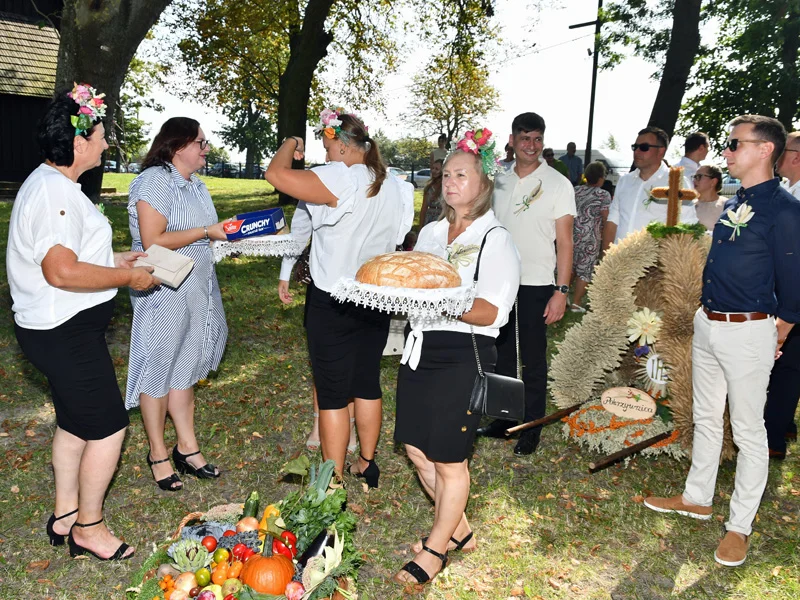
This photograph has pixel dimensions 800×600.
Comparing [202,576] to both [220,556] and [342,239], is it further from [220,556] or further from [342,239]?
[342,239]

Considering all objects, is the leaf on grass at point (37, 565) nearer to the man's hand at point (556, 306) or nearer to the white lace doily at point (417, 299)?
the white lace doily at point (417, 299)

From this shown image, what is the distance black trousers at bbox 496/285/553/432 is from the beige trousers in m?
1.29

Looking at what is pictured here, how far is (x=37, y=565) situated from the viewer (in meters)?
3.66

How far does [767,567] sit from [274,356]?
5.29 meters

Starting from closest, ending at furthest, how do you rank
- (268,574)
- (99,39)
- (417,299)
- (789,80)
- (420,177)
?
(268,574) < (417,299) < (99,39) < (789,80) < (420,177)

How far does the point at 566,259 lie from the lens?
5.05 meters

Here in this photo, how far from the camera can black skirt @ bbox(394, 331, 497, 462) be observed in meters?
3.33

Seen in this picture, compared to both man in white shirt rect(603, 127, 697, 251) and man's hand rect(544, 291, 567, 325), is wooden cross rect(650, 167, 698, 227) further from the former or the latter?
man in white shirt rect(603, 127, 697, 251)

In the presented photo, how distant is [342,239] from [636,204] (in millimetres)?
3591

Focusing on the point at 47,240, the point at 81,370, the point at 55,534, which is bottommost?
the point at 55,534

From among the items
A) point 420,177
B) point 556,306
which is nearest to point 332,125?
point 556,306

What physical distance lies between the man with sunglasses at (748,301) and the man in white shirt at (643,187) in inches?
97.7

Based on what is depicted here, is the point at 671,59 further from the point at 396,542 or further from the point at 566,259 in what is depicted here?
the point at 396,542

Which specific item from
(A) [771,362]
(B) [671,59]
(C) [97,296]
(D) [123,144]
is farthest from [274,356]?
(B) [671,59]
